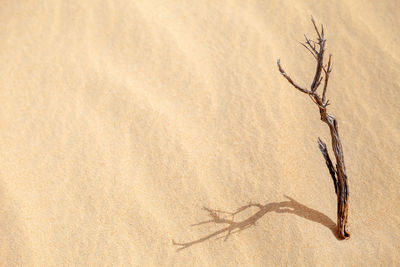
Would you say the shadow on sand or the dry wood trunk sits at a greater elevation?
the dry wood trunk

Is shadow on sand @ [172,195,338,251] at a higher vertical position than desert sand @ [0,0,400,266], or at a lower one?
lower

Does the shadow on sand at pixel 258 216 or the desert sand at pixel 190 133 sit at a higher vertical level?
the desert sand at pixel 190 133

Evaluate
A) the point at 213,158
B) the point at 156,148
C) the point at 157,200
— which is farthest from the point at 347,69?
the point at 157,200

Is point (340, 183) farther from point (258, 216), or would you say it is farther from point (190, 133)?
point (190, 133)

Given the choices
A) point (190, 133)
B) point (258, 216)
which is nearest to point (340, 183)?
point (258, 216)

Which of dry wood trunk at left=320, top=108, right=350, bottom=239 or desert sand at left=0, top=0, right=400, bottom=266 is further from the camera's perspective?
desert sand at left=0, top=0, right=400, bottom=266

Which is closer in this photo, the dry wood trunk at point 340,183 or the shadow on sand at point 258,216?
the dry wood trunk at point 340,183

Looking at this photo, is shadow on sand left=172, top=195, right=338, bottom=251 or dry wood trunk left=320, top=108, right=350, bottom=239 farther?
shadow on sand left=172, top=195, right=338, bottom=251
